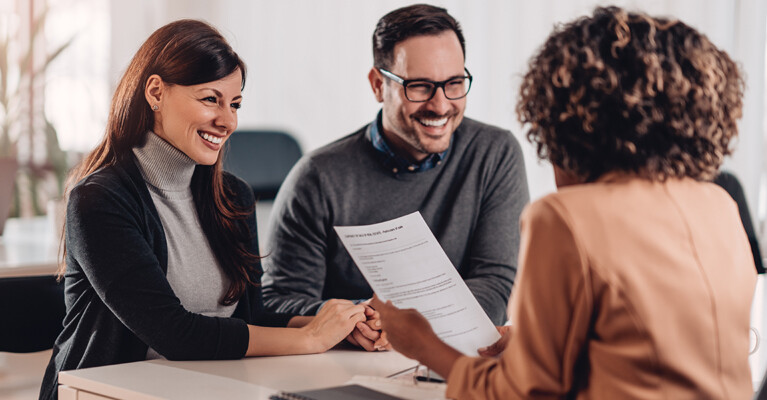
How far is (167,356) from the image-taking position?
4.73ft

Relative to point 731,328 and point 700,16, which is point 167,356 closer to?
point 731,328

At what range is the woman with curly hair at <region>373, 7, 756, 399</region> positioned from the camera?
2.76 ft

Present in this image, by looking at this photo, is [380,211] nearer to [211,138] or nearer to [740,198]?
[211,138]

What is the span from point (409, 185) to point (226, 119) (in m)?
0.61

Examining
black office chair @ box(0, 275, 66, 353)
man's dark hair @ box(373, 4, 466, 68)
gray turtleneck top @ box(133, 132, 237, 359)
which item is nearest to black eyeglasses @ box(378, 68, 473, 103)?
man's dark hair @ box(373, 4, 466, 68)

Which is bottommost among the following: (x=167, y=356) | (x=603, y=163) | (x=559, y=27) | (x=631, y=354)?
(x=167, y=356)

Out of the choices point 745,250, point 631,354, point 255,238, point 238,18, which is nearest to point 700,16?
point 255,238

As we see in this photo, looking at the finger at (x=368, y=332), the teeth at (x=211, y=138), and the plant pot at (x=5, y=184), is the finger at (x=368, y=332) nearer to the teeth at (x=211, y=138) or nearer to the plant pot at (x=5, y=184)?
the teeth at (x=211, y=138)

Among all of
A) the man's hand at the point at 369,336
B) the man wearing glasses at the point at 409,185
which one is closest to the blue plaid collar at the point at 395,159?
the man wearing glasses at the point at 409,185

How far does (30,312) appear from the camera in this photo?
5.41 ft

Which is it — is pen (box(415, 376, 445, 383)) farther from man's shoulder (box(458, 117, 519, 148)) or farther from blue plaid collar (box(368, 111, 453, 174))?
man's shoulder (box(458, 117, 519, 148))

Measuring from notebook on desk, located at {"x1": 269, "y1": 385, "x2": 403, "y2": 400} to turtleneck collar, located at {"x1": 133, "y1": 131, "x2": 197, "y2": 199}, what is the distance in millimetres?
660

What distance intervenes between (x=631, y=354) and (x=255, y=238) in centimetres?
113

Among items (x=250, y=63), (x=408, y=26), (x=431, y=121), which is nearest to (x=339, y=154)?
(x=431, y=121)
